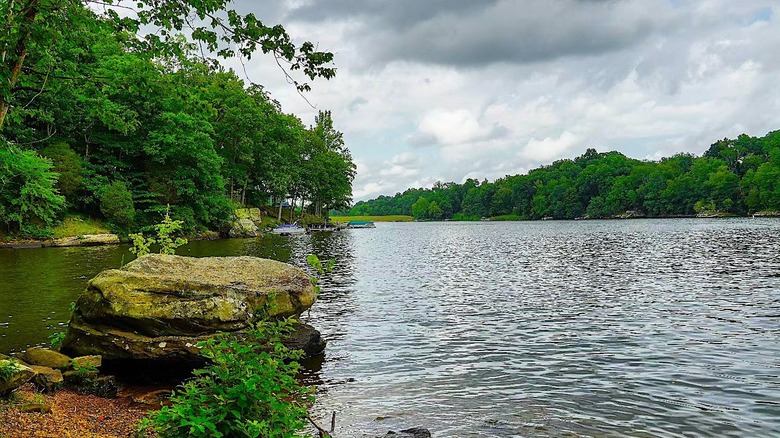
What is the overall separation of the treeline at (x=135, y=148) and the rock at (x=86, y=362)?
4586 millimetres

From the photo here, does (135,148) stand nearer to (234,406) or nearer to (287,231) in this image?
(287,231)

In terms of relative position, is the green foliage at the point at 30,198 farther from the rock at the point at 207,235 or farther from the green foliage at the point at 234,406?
the green foliage at the point at 234,406

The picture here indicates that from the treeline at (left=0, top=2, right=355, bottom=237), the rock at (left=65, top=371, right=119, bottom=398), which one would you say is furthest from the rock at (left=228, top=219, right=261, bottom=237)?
the rock at (left=65, top=371, right=119, bottom=398)

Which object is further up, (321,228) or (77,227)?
(77,227)

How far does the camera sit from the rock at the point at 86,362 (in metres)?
10.9

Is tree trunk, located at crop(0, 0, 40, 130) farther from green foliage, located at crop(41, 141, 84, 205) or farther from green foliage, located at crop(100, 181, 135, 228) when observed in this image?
green foliage, located at crop(100, 181, 135, 228)

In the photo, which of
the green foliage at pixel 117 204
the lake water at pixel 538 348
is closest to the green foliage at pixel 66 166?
the green foliage at pixel 117 204

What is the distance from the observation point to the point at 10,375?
829 cm

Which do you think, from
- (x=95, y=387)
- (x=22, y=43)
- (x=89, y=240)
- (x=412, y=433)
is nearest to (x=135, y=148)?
(x=89, y=240)

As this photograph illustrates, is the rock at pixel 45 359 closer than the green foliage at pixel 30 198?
Yes

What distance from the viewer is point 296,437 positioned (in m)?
5.86

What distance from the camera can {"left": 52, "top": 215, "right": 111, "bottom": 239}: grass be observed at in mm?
49850

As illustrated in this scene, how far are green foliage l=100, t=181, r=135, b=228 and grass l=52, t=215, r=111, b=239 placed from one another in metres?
1.47

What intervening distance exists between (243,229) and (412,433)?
6538 cm
